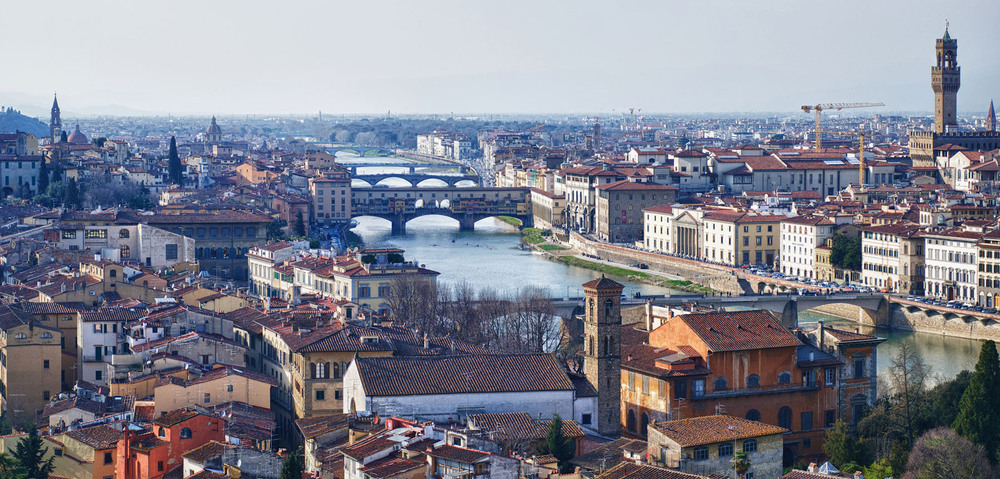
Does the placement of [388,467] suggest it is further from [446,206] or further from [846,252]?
[446,206]

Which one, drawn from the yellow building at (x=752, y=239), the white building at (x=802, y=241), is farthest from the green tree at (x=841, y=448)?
the yellow building at (x=752, y=239)

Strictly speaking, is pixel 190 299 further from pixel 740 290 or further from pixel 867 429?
pixel 740 290

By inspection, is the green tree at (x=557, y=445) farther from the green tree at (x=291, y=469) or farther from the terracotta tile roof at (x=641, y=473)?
the green tree at (x=291, y=469)

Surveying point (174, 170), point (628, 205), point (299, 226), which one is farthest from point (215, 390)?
point (174, 170)

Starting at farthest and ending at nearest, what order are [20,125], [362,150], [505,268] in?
[362,150] < [20,125] < [505,268]

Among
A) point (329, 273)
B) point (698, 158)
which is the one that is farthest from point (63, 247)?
point (698, 158)

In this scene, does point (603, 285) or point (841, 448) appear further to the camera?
point (603, 285)
